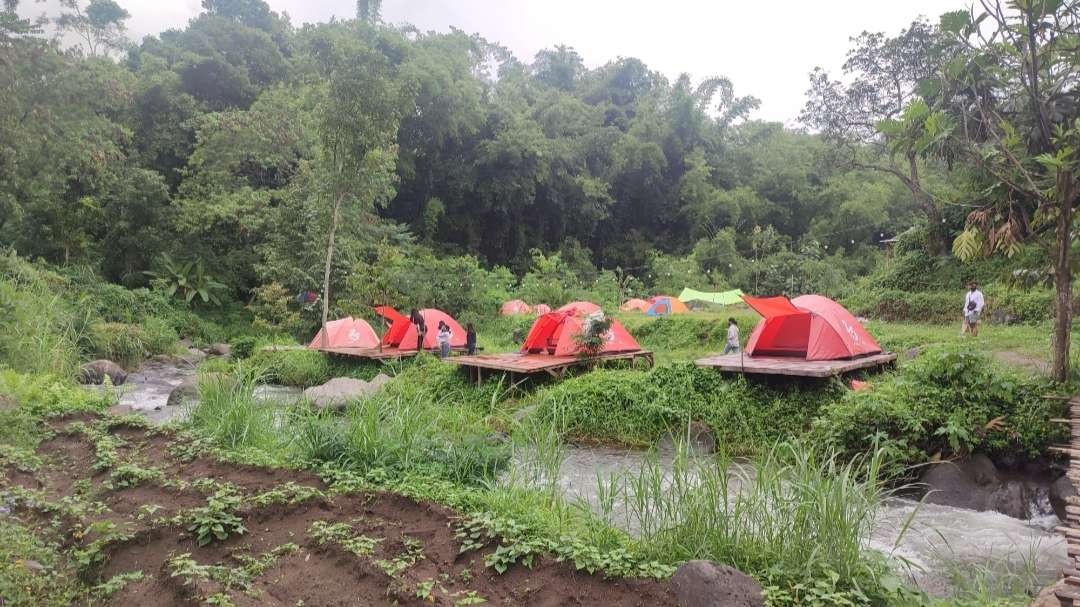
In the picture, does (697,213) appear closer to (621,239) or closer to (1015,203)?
(621,239)

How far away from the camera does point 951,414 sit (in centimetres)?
733

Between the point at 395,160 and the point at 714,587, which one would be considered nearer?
the point at 714,587

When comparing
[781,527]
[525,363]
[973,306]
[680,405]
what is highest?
[973,306]

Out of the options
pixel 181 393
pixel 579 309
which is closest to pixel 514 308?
pixel 579 309

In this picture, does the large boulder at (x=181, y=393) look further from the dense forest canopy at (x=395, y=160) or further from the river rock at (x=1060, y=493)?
the river rock at (x=1060, y=493)

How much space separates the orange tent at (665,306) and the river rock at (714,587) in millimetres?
20625

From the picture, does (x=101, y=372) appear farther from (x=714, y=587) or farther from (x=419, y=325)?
(x=714, y=587)

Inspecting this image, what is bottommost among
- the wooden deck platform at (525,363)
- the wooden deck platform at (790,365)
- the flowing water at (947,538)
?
the flowing water at (947,538)

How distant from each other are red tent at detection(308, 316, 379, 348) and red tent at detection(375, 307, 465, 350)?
44 centimetres

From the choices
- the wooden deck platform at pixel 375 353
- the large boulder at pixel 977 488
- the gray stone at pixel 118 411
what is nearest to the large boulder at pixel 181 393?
the gray stone at pixel 118 411

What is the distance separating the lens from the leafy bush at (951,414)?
7078 millimetres

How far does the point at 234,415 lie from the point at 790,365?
23.8 feet

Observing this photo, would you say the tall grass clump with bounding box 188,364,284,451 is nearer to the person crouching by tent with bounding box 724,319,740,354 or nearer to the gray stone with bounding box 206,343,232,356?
the person crouching by tent with bounding box 724,319,740,354

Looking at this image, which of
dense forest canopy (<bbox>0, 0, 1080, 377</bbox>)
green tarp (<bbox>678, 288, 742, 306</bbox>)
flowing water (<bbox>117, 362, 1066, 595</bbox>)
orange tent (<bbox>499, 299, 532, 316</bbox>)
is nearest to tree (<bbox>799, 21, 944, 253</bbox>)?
dense forest canopy (<bbox>0, 0, 1080, 377</bbox>)
